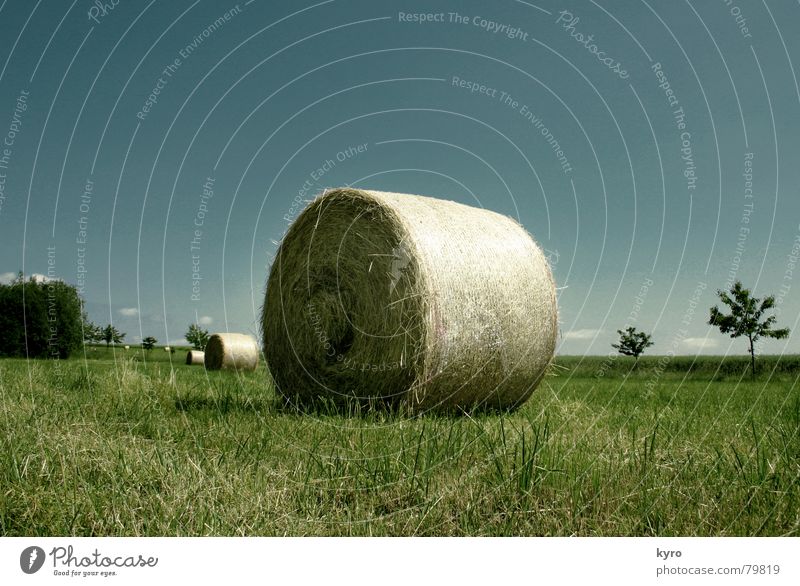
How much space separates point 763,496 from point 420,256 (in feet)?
10.8

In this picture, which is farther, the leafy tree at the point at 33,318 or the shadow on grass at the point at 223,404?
the leafy tree at the point at 33,318

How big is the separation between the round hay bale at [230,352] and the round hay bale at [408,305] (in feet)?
27.3

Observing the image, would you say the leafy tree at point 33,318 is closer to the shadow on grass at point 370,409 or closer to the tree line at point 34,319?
the tree line at point 34,319

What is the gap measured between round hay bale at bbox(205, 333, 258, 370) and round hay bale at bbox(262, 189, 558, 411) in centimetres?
833

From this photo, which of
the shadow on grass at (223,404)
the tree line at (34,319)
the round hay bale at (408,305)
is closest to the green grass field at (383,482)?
the shadow on grass at (223,404)

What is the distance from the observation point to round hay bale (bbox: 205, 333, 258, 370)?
15.1m

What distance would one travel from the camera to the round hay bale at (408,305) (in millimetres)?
5641

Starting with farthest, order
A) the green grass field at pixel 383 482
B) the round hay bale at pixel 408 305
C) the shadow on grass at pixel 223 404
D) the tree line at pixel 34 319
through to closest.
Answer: the tree line at pixel 34 319 < the round hay bale at pixel 408 305 < the shadow on grass at pixel 223 404 < the green grass field at pixel 383 482

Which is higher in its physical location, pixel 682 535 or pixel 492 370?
pixel 492 370

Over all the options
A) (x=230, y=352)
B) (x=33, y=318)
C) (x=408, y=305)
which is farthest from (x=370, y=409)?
(x=33, y=318)

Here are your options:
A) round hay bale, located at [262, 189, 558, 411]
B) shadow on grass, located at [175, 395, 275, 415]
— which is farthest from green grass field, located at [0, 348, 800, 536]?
round hay bale, located at [262, 189, 558, 411]
